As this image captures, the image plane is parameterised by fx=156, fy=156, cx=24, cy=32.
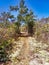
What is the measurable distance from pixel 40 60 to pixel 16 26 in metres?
11.5

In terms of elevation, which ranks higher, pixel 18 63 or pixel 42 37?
pixel 42 37

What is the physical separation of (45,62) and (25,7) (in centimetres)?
1282

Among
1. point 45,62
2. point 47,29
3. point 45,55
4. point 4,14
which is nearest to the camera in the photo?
point 45,62

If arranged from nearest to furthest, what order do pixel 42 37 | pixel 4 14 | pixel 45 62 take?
pixel 45 62, pixel 42 37, pixel 4 14

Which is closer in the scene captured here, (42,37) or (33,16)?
(42,37)

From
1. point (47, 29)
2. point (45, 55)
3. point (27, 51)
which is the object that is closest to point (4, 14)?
point (47, 29)

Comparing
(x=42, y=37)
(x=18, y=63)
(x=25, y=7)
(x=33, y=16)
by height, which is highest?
(x=25, y=7)

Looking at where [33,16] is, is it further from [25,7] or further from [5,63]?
[5,63]

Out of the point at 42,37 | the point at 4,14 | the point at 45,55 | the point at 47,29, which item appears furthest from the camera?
the point at 4,14

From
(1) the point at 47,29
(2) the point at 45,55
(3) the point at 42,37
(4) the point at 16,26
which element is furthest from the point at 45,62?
(4) the point at 16,26

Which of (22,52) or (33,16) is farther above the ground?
(33,16)

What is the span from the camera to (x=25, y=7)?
20438mm

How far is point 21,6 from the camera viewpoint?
67.0ft

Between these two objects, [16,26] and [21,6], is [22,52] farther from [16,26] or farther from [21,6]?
[21,6]
